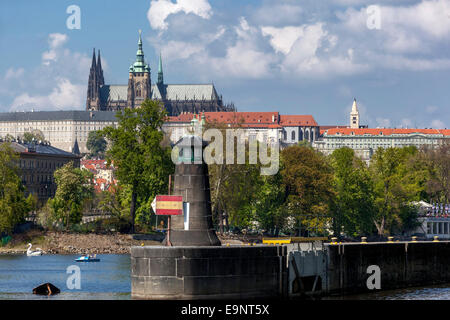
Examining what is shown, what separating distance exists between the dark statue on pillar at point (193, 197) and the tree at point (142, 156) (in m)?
57.0

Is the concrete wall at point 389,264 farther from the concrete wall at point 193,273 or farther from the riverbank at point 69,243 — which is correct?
the riverbank at point 69,243

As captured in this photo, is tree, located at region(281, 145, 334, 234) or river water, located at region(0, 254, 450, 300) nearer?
river water, located at region(0, 254, 450, 300)

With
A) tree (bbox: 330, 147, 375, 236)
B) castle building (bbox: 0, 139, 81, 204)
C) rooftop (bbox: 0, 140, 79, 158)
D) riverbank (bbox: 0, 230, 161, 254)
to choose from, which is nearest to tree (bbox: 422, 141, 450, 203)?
tree (bbox: 330, 147, 375, 236)

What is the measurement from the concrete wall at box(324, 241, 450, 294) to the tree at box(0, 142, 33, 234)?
52.6 meters

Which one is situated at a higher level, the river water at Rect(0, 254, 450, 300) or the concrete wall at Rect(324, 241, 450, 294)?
the concrete wall at Rect(324, 241, 450, 294)

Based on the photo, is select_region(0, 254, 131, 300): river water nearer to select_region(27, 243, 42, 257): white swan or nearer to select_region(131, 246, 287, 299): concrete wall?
select_region(27, 243, 42, 257): white swan

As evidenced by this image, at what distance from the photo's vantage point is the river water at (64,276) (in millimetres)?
54062

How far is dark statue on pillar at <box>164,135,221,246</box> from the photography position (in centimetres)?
4525

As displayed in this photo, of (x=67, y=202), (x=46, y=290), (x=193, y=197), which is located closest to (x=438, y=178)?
(x=67, y=202)

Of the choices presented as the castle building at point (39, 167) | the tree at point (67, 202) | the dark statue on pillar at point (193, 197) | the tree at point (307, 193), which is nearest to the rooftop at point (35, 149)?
the castle building at point (39, 167)

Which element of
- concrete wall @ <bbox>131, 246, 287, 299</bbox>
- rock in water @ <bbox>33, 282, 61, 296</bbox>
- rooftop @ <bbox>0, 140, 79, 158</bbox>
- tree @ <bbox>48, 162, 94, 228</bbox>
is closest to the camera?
concrete wall @ <bbox>131, 246, 287, 299</bbox>

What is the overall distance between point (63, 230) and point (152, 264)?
6409cm

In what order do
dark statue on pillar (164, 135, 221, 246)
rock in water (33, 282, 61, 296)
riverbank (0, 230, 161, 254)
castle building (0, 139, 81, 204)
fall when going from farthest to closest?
castle building (0, 139, 81, 204)
riverbank (0, 230, 161, 254)
rock in water (33, 282, 61, 296)
dark statue on pillar (164, 135, 221, 246)

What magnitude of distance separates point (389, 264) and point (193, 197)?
15684mm
